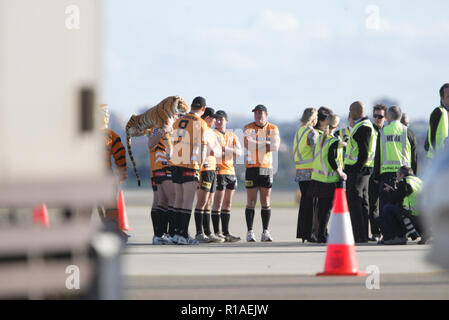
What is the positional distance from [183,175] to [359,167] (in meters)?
2.54

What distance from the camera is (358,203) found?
1497 cm

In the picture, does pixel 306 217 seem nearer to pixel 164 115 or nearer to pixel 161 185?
pixel 161 185

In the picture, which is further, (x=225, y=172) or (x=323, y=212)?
(x=225, y=172)

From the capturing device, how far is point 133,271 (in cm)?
1085

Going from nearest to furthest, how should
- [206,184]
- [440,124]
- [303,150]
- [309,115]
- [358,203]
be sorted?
[440,124] < [358,203] < [206,184] < [309,115] < [303,150]

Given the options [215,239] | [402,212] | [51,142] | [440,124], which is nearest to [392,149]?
[402,212]

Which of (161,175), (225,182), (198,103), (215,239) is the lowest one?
(215,239)

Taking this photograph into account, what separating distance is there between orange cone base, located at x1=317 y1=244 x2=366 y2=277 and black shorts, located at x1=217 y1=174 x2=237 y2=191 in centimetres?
585

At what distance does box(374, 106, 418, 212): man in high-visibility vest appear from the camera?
15117 mm

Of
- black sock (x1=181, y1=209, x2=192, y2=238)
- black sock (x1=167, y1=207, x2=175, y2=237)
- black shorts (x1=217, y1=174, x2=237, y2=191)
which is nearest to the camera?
black sock (x1=181, y1=209, x2=192, y2=238)

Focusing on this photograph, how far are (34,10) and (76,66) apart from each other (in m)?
0.29

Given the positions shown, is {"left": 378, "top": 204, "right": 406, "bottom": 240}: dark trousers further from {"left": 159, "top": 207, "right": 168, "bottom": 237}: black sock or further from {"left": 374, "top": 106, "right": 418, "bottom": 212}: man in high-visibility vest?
{"left": 159, "top": 207, "right": 168, "bottom": 237}: black sock

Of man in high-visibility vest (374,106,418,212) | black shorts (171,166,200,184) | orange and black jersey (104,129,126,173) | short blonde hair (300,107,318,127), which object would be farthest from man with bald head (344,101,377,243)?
orange and black jersey (104,129,126,173)

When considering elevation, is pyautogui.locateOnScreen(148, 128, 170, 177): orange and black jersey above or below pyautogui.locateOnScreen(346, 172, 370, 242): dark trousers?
above
